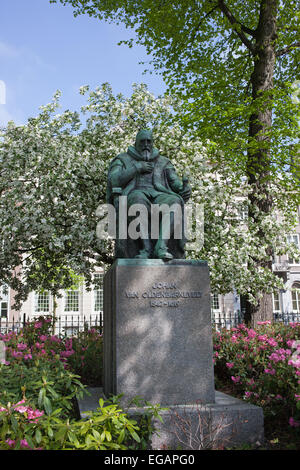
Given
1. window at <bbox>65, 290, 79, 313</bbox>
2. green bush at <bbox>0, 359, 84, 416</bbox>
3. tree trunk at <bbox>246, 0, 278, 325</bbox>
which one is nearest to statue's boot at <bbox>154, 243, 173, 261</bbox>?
green bush at <bbox>0, 359, 84, 416</bbox>

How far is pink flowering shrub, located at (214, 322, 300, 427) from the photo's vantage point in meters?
5.62

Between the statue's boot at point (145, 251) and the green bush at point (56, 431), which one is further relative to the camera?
the statue's boot at point (145, 251)

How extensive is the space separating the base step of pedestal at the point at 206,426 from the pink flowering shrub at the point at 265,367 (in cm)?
61

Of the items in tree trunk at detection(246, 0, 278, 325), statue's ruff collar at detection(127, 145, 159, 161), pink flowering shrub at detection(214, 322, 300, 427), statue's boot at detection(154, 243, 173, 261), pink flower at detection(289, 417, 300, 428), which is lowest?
pink flower at detection(289, 417, 300, 428)

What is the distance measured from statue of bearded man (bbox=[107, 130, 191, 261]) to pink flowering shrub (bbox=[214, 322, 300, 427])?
92.3 inches

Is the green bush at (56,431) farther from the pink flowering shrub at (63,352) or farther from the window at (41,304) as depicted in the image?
the window at (41,304)

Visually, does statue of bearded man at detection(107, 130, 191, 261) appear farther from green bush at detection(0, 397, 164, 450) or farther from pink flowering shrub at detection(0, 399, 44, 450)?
pink flowering shrub at detection(0, 399, 44, 450)

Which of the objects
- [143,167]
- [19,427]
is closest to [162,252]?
[143,167]

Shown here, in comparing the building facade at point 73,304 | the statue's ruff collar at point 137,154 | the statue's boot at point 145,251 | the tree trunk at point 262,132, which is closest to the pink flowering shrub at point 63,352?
the statue's boot at point 145,251

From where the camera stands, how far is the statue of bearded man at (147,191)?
19.9ft

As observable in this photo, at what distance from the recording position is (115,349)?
17.4 feet

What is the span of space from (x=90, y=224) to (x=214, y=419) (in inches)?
344
